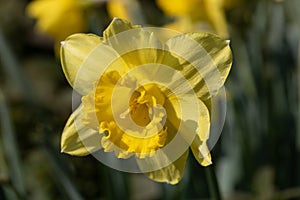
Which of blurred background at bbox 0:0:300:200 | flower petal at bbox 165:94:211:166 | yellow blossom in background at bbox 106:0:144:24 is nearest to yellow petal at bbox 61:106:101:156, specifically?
flower petal at bbox 165:94:211:166

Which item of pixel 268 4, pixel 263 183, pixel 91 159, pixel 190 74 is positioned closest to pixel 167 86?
pixel 190 74

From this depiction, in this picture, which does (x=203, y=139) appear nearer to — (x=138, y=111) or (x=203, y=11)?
(x=138, y=111)

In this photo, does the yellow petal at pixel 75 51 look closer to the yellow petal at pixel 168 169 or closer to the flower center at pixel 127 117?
the flower center at pixel 127 117

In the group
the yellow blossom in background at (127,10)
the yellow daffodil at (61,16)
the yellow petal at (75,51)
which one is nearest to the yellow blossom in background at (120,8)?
the yellow blossom in background at (127,10)

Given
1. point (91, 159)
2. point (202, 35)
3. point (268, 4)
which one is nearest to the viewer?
point (202, 35)

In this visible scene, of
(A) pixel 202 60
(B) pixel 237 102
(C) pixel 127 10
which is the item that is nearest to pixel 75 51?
(A) pixel 202 60

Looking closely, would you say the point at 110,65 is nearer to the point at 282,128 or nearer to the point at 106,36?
the point at 106,36

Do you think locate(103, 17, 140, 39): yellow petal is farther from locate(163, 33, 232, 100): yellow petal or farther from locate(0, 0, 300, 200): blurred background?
locate(0, 0, 300, 200): blurred background

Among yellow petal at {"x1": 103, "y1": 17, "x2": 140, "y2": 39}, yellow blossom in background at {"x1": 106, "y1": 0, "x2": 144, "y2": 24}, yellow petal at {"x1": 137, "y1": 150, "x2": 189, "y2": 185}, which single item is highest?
yellow petal at {"x1": 103, "y1": 17, "x2": 140, "y2": 39}
